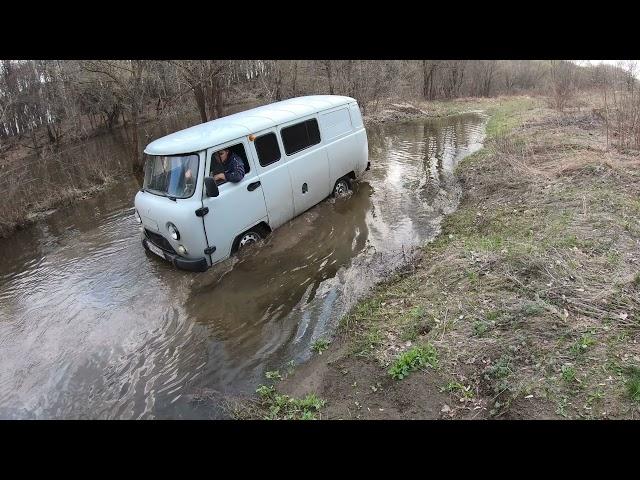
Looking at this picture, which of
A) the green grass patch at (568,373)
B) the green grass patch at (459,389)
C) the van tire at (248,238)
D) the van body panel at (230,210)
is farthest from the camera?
the van tire at (248,238)

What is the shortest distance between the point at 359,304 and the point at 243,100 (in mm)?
28827

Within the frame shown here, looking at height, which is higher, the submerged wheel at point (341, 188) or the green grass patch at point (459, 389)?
the submerged wheel at point (341, 188)

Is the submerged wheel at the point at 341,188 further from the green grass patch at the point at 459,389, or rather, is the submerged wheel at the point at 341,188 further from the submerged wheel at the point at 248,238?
the green grass patch at the point at 459,389

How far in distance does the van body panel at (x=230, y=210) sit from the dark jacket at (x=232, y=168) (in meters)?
0.11

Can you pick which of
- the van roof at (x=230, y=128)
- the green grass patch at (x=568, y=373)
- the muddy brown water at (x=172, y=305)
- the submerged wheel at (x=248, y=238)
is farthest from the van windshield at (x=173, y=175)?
the green grass patch at (x=568, y=373)

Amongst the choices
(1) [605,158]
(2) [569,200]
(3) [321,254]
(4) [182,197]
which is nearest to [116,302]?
(4) [182,197]

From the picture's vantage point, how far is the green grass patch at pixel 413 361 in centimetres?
458

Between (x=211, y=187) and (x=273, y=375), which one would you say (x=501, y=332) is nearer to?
(x=273, y=375)

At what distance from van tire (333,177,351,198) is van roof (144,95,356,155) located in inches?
72.0

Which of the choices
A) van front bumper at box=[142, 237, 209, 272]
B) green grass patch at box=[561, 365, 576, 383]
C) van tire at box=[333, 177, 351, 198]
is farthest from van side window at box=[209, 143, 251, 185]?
green grass patch at box=[561, 365, 576, 383]

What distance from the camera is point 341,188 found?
407 inches

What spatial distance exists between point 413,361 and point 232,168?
15.2 feet

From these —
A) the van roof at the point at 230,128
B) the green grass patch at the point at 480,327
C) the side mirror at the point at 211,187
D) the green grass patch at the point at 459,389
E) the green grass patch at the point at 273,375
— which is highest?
the van roof at the point at 230,128

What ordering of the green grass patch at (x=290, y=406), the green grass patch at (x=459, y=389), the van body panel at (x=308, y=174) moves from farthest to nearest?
the van body panel at (x=308, y=174)
the green grass patch at (x=290, y=406)
the green grass patch at (x=459, y=389)
